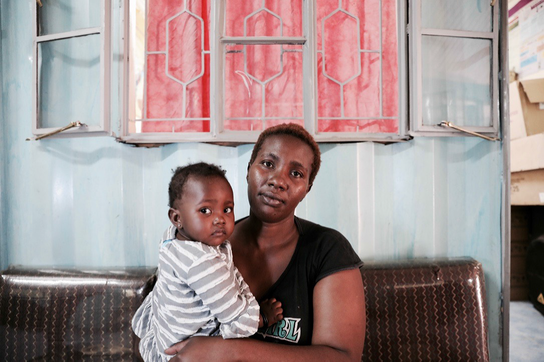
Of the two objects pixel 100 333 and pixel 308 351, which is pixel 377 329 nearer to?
pixel 308 351

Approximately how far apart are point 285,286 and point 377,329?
82 centimetres

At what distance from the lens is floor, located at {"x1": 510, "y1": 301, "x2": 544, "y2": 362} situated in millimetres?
2641

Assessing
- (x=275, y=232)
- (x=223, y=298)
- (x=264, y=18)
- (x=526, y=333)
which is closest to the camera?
(x=223, y=298)

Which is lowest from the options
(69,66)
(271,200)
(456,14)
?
(271,200)

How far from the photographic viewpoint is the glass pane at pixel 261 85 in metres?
2.12

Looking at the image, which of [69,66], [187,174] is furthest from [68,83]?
[187,174]

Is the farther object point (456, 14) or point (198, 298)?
point (456, 14)

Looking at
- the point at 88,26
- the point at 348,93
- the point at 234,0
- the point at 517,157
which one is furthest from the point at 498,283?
the point at 88,26

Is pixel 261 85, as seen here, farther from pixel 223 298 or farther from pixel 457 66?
pixel 223 298

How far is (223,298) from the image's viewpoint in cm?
100

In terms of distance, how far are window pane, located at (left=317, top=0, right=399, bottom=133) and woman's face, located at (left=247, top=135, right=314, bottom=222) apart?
1.02m

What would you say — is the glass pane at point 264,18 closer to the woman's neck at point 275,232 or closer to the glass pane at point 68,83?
the glass pane at point 68,83

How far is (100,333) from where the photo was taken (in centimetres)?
173

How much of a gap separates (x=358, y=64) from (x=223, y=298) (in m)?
1.68
